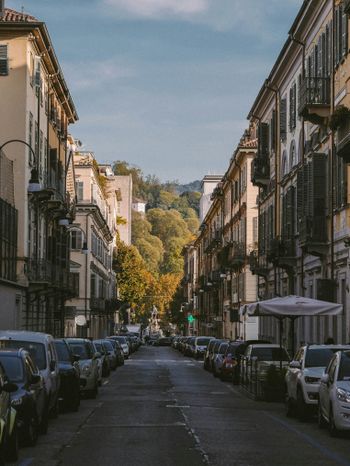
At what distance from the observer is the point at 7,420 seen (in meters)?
12.8

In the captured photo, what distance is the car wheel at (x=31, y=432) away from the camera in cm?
1606

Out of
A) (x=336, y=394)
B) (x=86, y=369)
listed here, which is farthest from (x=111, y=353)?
(x=336, y=394)

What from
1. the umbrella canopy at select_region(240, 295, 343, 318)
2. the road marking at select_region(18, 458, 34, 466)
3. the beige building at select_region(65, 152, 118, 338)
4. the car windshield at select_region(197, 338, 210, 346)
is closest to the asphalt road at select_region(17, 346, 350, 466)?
the road marking at select_region(18, 458, 34, 466)

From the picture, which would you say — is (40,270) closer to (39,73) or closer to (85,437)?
(39,73)

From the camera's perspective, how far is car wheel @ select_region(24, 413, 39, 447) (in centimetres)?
1606

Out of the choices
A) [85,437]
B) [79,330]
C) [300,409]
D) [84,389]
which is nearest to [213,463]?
[85,437]

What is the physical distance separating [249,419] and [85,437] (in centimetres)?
506

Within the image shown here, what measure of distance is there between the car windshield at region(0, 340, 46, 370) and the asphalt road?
1.27 m

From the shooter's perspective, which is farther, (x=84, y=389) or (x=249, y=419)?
(x=84, y=389)

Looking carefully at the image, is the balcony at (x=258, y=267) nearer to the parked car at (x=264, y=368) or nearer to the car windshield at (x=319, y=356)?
the parked car at (x=264, y=368)

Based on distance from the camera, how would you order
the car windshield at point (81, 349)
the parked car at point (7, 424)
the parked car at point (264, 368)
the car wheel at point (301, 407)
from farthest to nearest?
1. the car windshield at point (81, 349)
2. the parked car at point (264, 368)
3. the car wheel at point (301, 407)
4. the parked car at point (7, 424)

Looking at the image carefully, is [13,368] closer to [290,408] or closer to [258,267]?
[290,408]

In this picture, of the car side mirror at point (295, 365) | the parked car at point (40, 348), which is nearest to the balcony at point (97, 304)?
the car side mirror at point (295, 365)

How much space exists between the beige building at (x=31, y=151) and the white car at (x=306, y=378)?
18833mm
